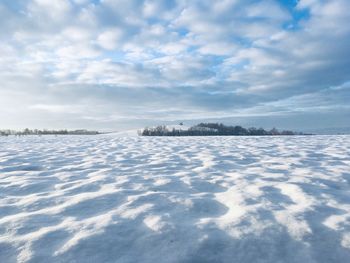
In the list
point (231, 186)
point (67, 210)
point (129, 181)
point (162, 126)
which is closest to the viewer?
point (67, 210)

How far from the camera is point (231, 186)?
14.8ft

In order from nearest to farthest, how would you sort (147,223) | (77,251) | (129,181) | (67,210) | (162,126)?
1. (77,251)
2. (147,223)
3. (67,210)
4. (129,181)
5. (162,126)

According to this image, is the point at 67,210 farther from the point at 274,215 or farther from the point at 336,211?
the point at 336,211

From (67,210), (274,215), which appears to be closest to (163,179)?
(67,210)

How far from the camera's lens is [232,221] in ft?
9.55

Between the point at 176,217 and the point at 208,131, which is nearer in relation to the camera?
the point at 176,217

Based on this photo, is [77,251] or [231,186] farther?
[231,186]

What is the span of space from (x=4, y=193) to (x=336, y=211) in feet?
15.6

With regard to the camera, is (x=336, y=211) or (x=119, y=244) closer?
(x=119, y=244)

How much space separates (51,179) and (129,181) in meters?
1.57

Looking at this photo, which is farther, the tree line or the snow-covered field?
the tree line

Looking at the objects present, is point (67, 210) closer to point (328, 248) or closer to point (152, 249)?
point (152, 249)

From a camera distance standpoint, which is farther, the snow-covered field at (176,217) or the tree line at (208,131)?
the tree line at (208,131)

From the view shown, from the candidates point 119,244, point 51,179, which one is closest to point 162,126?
point 51,179
